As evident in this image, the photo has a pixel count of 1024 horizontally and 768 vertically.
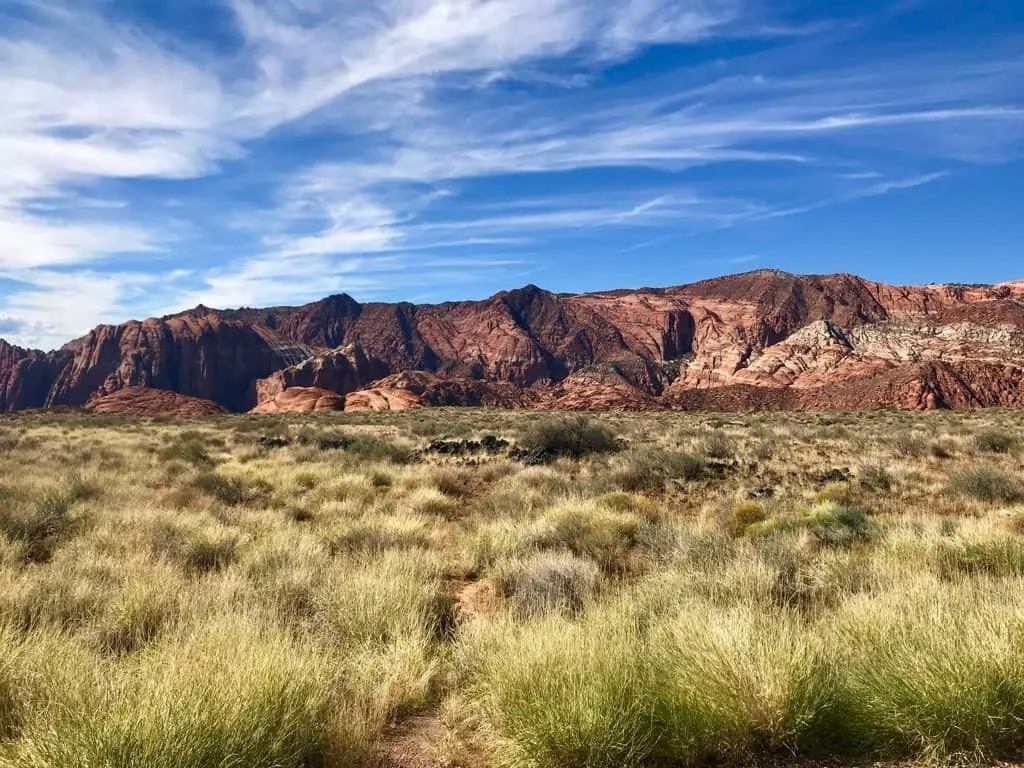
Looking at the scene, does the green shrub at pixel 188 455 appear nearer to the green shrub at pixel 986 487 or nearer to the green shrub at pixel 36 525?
the green shrub at pixel 36 525

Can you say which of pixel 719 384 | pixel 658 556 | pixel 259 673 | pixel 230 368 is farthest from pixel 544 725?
pixel 230 368

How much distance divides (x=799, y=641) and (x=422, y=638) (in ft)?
8.85

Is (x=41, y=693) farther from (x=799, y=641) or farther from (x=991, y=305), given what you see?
Answer: (x=991, y=305)

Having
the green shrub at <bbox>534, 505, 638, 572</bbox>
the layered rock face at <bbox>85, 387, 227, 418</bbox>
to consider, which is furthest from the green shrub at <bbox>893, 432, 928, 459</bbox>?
the layered rock face at <bbox>85, 387, 227, 418</bbox>

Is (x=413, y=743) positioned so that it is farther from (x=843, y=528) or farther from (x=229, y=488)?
(x=229, y=488)

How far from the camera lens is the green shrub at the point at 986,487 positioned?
11047 millimetres

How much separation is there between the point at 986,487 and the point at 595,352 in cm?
12018

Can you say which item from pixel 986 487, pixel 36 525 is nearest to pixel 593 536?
pixel 36 525

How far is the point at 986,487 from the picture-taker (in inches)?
447

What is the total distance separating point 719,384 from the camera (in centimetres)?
9406

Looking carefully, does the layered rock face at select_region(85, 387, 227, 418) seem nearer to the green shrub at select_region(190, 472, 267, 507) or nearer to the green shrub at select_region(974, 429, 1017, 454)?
the green shrub at select_region(190, 472, 267, 507)

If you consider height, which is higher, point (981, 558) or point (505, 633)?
point (505, 633)

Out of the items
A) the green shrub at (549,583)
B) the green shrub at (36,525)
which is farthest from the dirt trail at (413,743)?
the green shrub at (36,525)

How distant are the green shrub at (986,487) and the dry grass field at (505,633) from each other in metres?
0.24
